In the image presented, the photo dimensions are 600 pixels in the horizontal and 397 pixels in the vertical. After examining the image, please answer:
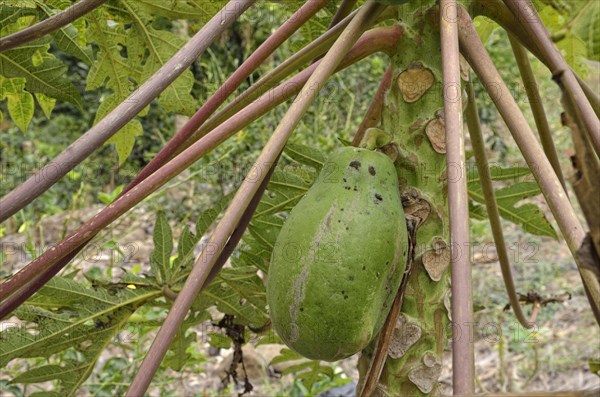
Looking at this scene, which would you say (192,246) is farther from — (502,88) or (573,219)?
(573,219)

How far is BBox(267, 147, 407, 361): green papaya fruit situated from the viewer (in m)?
0.87

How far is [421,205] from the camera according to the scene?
1010 millimetres

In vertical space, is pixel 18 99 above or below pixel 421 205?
below

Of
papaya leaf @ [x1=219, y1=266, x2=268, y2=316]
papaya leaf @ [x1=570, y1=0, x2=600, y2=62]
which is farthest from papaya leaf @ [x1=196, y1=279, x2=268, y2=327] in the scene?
papaya leaf @ [x1=570, y1=0, x2=600, y2=62]

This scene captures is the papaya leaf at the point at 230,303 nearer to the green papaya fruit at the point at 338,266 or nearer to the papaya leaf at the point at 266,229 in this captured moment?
the papaya leaf at the point at 266,229

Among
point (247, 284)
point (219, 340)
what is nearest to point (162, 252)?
point (247, 284)

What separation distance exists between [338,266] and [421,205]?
209 millimetres

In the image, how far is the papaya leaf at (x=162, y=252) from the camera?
52.1 inches

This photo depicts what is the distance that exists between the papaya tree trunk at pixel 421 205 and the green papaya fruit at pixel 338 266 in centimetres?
7

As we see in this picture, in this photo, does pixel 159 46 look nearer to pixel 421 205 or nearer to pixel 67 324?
pixel 67 324

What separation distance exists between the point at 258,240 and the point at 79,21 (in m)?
0.57

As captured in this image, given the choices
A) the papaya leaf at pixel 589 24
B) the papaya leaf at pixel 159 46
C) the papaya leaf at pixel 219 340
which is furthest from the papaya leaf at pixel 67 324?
the papaya leaf at pixel 589 24

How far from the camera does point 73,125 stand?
21.0ft

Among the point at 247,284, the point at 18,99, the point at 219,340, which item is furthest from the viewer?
the point at 219,340
